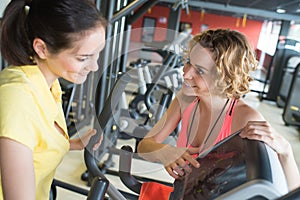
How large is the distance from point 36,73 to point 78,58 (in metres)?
0.14

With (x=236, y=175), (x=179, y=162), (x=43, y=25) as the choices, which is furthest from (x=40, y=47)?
(x=236, y=175)

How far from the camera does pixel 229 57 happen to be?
120cm

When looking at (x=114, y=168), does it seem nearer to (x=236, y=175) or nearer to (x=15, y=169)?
(x=15, y=169)

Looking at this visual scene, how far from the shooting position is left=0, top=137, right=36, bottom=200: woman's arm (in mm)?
792

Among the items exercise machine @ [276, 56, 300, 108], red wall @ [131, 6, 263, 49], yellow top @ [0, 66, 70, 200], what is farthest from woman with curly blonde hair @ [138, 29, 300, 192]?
red wall @ [131, 6, 263, 49]

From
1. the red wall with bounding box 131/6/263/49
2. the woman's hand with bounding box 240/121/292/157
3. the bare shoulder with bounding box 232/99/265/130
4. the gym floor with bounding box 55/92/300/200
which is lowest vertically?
the gym floor with bounding box 55/92/300/200

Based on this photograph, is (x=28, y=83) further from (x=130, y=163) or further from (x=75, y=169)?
(x=75, y=169)

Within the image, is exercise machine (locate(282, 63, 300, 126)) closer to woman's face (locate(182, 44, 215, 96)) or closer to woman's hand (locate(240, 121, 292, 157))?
woman's face (locate(182, 44, 215, 96))

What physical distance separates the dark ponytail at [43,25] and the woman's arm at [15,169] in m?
0.28

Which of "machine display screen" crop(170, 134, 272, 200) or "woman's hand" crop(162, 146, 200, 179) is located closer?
"machine display screen" crop(170, 134, 272, 200)

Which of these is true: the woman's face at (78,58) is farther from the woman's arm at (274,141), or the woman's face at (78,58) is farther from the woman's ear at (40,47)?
the woman's arm at (274,141)

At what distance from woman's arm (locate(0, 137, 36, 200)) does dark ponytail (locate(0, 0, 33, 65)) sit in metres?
0.27

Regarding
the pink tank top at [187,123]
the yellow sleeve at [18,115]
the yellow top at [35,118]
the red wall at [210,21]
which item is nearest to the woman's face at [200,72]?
the pink tank top at [187,123]

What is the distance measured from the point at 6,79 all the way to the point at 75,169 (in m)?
2.32
